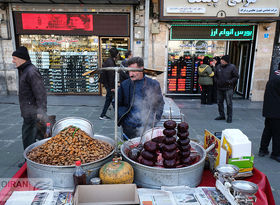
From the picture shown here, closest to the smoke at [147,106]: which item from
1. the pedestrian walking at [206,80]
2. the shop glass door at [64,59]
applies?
the pedestrian walking at [206,80]

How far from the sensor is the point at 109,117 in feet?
23.8

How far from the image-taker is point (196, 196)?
1928 millimetres

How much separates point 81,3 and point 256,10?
7149mm

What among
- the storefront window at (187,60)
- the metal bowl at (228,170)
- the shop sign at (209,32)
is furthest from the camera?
the storefront window at (187,60)

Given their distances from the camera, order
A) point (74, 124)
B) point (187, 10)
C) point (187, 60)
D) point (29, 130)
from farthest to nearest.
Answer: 1. point (187, 60)
2. point (187, 10)
3. point (29, 130)
4. point (74, 124)

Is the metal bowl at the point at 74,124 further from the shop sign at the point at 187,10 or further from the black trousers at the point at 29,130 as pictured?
the shop sign at the point at 187,10

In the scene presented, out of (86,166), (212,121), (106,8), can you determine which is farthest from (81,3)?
(86,166)

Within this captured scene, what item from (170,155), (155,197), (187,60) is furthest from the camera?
(187,60)

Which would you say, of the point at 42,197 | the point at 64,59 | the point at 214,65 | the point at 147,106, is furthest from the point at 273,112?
the point at 64,59

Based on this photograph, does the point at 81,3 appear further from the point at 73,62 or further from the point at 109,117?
the point at 109,117

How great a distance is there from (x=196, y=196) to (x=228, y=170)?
384 millimetres

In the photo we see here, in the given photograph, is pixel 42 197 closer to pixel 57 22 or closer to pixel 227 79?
pixel 227 79

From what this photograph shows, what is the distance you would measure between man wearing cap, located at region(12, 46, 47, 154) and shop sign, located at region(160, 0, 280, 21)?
6301mm

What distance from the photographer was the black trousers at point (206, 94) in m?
9.17
